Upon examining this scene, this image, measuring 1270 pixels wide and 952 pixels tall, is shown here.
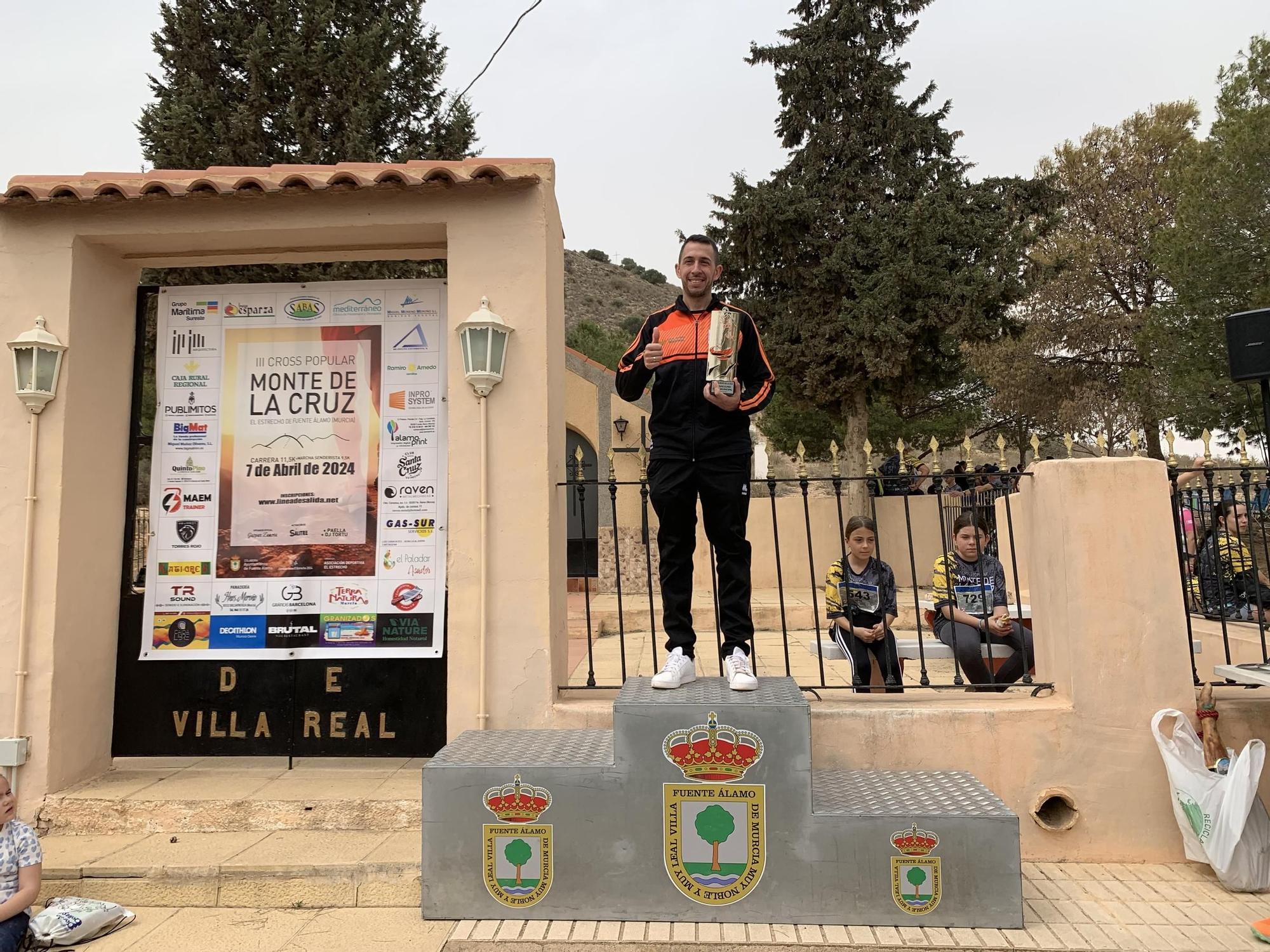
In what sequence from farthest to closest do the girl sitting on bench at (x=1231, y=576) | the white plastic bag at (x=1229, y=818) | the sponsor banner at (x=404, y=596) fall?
the girl sitting on bench at (x=1231, y=576), the sponsor banner at (x=404, y=596), the white plastic bag at (x=1229, y=818)

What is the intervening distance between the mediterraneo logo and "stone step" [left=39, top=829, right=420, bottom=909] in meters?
2.99

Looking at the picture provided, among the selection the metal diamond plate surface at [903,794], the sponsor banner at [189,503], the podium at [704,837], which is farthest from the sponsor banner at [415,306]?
the metal diamond plate surface at [903,794]

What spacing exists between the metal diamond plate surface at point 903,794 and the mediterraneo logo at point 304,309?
388 cm

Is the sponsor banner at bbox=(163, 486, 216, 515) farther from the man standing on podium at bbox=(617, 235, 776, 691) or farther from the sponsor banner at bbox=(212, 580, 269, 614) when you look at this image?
the man standing on podium at bbox=(617, 235, 776, 691)

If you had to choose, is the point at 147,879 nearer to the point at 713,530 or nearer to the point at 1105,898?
the point at 713,530

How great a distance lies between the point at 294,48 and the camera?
13969mm

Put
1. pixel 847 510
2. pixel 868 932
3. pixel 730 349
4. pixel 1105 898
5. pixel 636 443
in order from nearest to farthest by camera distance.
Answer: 1. pixel 868 932
2. pixel 1105 898
3. pixel 730 349
4. pixel 636 443
5. pixel 847 510

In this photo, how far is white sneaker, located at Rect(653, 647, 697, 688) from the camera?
3475 millimetres

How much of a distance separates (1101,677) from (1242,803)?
70cm

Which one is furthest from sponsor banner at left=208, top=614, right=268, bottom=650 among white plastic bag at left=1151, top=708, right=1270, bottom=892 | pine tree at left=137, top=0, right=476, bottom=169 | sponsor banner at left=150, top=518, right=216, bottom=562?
pine tree at left=137, top=0, right=476, bottom=169

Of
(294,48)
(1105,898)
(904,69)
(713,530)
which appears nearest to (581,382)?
(294,48)

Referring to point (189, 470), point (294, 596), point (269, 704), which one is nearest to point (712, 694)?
point (294, 596)

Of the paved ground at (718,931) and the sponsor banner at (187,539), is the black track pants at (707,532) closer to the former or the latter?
the paved ground at (718,931)

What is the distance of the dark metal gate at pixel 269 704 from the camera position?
4.47 meters
